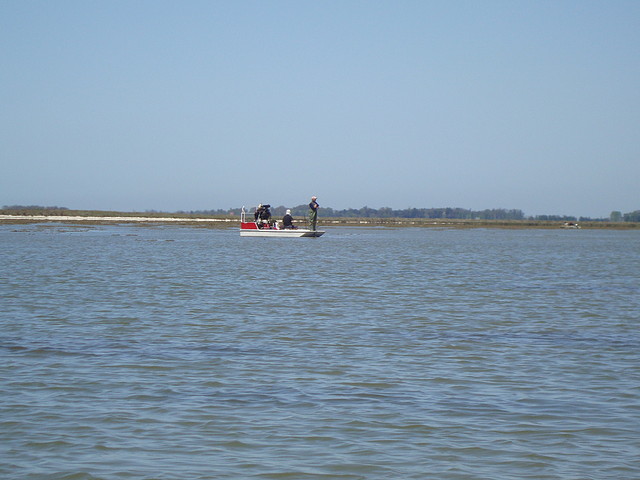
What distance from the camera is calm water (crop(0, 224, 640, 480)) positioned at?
6.98 m

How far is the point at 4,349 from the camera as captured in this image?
38.2ft

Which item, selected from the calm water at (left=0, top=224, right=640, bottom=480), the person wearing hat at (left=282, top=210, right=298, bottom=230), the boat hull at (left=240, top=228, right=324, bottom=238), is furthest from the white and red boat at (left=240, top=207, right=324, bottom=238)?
the calm water at (left=0, top=224, right=640, bottom=480)

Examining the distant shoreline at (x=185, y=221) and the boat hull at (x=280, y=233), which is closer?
the boat hull at (x=280, y=233)

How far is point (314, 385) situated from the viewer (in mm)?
9688

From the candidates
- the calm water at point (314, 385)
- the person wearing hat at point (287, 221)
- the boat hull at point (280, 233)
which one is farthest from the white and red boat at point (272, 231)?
the calm water at point (314, 385)

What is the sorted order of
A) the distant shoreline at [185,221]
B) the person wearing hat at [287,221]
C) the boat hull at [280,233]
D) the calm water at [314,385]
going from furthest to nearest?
the distant shoreline at [185,221]
the boat hull at [280,233]
the person wearing hat at [287,221]
the calm water at [314,385]

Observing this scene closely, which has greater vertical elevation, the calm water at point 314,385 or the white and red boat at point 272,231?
the white and red boat at point 272,231

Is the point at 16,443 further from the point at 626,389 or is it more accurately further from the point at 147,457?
the point at 626,389

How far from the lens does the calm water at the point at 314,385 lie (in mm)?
6980

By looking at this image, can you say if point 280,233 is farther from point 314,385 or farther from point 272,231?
point 314,385

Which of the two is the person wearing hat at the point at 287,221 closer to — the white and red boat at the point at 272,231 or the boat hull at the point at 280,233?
the white and red boat at the point at 272,231

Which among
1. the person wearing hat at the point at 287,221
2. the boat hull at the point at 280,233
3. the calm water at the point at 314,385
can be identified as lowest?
the calm water at the point at 314,385

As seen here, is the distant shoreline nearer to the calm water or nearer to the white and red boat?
the white and red boat

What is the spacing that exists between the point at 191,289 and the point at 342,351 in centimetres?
1043
